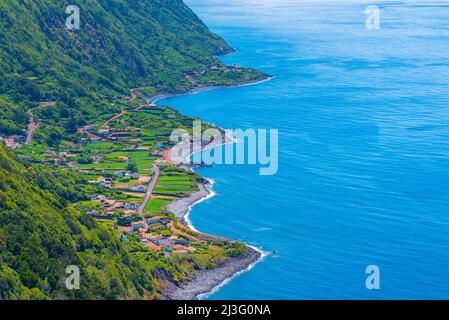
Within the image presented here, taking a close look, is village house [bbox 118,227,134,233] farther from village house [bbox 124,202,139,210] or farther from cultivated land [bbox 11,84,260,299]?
village house [bbox 124,202,139,210]

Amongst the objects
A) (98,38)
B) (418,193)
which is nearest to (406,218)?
(418,193)

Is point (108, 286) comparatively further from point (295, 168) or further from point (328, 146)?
point (328, 146)

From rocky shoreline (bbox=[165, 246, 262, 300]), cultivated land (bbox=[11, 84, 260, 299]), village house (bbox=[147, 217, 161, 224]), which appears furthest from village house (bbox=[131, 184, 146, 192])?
rocky shoreline (bbox=[165, 246, 262, 300])

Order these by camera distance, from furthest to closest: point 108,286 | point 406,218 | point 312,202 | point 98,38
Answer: point 98,38 → point 312,202 → point 406,218 → point 108,286

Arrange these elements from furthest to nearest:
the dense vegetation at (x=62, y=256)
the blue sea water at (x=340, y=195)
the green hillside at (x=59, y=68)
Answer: the green hillside at (x=59, y=68) → the blue sea water at (x=340, y=195) → the dense vegetation at (x=62, y=256)

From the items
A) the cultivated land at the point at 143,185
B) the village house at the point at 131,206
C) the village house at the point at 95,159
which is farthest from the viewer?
the village house at the point at 95,159

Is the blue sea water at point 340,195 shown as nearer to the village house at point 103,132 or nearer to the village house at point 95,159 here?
the village house at point 95,159

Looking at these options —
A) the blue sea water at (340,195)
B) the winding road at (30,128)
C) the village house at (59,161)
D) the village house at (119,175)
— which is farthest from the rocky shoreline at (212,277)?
the winding road at (30,128)

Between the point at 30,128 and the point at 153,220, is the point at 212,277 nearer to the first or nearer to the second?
the point at 153,220

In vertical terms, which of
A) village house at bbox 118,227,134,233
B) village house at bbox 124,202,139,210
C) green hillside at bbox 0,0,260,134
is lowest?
village house at bbox 118,227,134,233

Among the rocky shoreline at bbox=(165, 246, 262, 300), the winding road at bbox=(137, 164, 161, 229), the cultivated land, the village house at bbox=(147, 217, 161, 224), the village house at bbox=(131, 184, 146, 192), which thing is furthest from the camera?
the village house at bbox=(131, 184, 146, 192)

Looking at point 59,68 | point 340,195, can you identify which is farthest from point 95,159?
point 59,68
